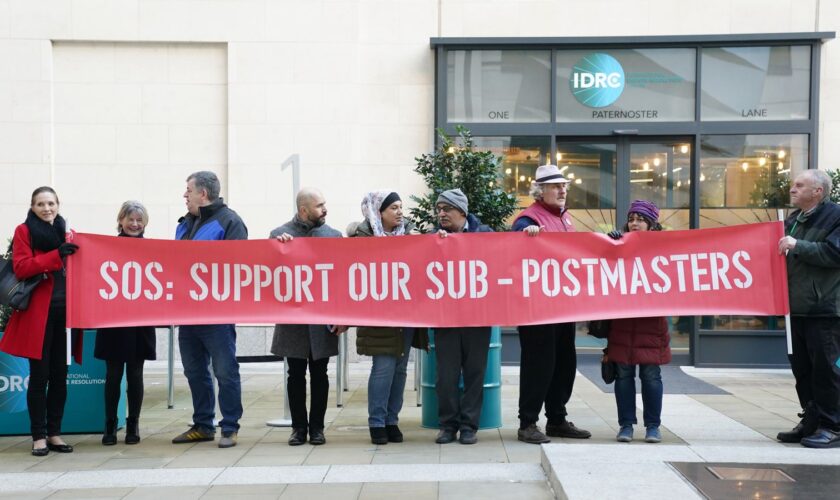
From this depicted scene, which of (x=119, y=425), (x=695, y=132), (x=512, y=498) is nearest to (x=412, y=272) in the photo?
(x=512, y=498)

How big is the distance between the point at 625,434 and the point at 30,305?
4.45 m

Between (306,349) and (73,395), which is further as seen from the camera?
(73,395)

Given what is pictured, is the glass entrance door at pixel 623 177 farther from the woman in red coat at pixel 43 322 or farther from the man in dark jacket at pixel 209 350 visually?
the woman in red coat at pixel 43 322

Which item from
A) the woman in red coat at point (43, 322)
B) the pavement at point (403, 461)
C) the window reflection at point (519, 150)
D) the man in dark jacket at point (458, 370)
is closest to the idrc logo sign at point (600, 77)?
the window reflection at point (519, 150)

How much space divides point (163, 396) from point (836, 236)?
269 inches

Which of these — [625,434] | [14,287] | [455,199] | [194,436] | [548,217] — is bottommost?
[194,436]

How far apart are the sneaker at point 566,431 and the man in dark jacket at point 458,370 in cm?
64

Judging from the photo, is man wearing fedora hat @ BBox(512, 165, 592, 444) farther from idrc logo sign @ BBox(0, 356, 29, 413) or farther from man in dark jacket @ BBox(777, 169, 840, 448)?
idrc logo sign @ BBox(0, 356, 29, 413)

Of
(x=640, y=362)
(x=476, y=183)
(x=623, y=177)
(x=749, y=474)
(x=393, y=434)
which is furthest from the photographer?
(x=623, y=177)

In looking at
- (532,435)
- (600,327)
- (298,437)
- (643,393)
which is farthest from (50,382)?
(643,393)

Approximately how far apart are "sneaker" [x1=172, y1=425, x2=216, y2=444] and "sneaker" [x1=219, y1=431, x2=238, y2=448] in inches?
9.8

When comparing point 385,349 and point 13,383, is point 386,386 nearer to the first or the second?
point 385,349

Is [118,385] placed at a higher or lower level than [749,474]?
higher

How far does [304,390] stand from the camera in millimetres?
7148
